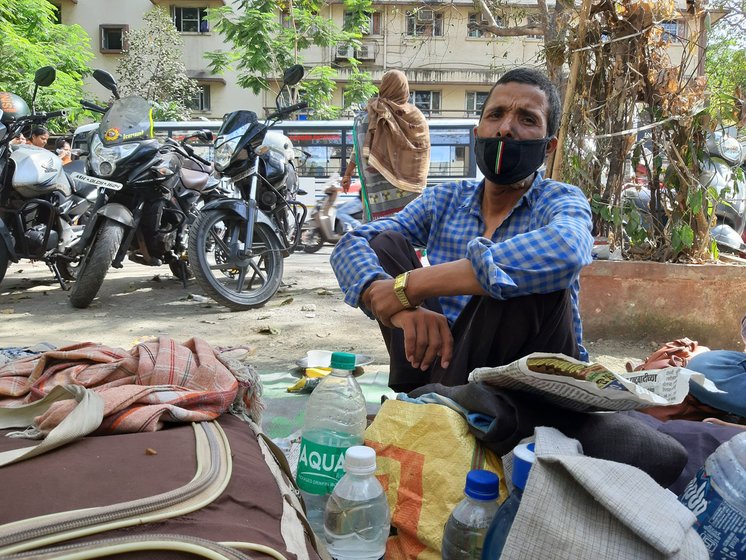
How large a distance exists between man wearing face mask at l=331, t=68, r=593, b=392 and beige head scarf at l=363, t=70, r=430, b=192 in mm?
2501

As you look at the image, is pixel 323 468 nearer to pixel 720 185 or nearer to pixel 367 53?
pixel 720 185

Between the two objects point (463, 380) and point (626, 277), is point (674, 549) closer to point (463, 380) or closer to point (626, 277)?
point (463, 380)

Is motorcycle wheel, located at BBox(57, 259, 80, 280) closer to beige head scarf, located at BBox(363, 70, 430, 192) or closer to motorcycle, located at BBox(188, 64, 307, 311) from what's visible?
motorcycle, located at BBox(188, 64, 307, 311)

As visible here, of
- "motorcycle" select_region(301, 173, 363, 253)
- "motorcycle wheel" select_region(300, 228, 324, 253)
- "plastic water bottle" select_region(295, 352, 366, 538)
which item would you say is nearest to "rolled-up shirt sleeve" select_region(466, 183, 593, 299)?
"plastic water bottle" select_region(295, 352, 366, 538)

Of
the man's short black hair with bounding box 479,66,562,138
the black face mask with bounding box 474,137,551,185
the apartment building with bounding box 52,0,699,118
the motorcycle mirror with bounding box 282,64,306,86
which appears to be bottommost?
the black face mask with bounding box 474,137,551,185

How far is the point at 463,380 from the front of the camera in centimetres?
180

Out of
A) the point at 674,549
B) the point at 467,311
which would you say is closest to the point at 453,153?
the point at 467,311

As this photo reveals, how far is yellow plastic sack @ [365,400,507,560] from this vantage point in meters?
1.43

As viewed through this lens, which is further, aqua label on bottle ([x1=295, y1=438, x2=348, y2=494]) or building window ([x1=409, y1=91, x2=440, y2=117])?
building window ([x1=409, y1=91, x2=440, y2=117])

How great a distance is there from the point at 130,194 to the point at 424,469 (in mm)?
4339

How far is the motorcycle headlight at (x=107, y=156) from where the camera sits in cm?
502

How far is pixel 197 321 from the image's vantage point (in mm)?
4875

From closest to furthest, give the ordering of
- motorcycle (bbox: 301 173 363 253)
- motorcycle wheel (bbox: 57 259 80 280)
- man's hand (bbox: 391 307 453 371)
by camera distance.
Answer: man's hand (bbox: 391 307 453 371)
motorcycle wheel (bbox: 57 259 80 280)
motorcycle (bbox: 301 173 363 253)

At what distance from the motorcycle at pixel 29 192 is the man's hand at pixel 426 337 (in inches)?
156
